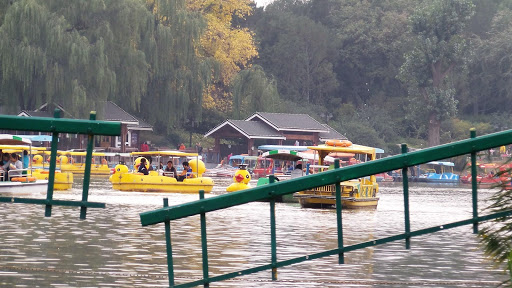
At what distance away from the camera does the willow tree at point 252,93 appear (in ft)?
210

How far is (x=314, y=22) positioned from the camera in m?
78.2

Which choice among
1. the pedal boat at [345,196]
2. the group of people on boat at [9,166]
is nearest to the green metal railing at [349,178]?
the pedal boat at [345,196]

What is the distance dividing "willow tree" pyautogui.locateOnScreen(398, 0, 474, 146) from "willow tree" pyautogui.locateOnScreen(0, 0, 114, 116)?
27789 millimetres

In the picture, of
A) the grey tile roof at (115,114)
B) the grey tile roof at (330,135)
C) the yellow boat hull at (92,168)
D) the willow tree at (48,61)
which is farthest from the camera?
the grey tile roof at (330,135)

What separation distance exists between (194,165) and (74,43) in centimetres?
1503

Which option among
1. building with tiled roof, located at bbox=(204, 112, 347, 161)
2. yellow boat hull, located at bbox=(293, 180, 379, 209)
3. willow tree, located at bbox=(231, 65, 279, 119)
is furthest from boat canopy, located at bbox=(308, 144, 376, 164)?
willow tree, located at bbox=(231, 65, 279, 119)

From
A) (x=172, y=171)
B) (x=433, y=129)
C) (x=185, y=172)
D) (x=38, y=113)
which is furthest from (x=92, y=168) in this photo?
(x=433, y=129)

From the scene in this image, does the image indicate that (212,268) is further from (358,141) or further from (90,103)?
(358,141)

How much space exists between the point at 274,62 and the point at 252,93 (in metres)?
12.2

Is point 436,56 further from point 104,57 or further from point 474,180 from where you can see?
point 474,180

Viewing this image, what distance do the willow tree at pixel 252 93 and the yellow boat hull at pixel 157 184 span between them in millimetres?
29763

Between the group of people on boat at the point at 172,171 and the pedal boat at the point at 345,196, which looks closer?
the pedal boat at the point at 345,196

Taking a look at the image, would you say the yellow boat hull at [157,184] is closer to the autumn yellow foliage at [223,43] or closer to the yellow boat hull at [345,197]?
the yellow boat hull at [345,197]

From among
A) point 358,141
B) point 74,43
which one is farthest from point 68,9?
point 358,141
